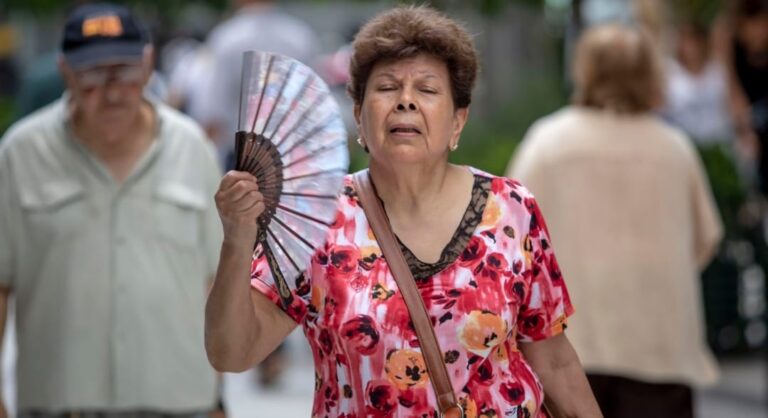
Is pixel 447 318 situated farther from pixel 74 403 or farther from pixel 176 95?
pixel 176 95

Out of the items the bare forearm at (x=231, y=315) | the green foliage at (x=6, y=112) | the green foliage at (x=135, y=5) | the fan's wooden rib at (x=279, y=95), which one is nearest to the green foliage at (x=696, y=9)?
the green foliage at (x=135, y=5)

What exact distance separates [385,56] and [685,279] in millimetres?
3596

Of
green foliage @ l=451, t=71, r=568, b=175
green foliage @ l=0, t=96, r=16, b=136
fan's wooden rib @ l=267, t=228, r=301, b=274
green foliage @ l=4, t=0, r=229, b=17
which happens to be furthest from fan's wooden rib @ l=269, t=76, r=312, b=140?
green foliage @ l=4, t=0, r=229, b=17

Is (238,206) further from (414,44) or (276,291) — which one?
(414,44)

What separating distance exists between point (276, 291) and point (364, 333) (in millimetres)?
238

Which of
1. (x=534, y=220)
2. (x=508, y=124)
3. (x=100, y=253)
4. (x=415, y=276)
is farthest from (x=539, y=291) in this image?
(x=508, y=124)

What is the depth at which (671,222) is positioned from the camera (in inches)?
281

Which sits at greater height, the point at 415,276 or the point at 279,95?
the point at 279,95

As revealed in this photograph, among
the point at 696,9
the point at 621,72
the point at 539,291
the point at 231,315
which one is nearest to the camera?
the point at 231,315

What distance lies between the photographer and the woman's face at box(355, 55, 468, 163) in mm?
3863

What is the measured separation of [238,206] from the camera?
3.59 m

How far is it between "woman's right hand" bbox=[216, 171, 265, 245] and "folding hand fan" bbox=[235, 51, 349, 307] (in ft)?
0.19

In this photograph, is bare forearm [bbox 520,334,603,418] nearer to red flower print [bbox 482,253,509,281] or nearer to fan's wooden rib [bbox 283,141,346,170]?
red flower print [bbox 482,253,509,281]

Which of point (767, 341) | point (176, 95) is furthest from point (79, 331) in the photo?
point (176, 95)
